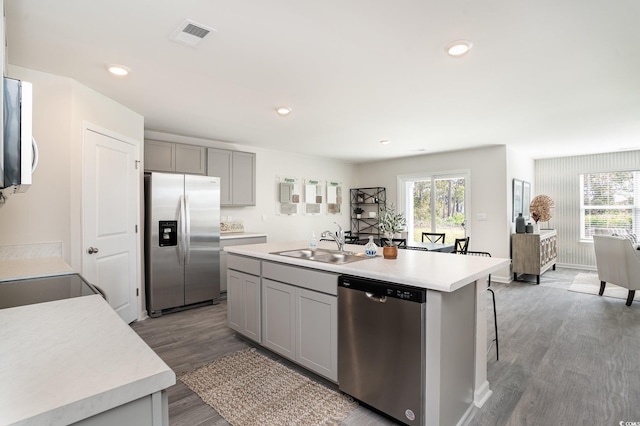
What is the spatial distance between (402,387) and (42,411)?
67.1 inches

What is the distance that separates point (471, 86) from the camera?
2936 millimetres

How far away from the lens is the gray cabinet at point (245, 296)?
287 cm

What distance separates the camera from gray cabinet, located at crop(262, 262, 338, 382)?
7.34 ft

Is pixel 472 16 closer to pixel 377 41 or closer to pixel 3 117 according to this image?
pixel 377 41

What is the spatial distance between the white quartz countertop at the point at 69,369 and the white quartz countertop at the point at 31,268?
100cm

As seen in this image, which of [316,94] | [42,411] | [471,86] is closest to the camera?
[42,411]

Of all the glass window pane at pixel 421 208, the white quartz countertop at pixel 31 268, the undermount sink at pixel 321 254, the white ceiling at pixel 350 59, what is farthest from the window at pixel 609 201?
the white quartz countertop at pixel 31 268

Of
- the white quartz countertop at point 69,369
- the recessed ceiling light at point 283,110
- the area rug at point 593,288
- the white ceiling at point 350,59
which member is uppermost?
the white ceiling at point 350,59

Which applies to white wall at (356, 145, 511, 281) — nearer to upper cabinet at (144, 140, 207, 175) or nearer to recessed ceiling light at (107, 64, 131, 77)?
upper cabinet at (144, 140, 207, 175)

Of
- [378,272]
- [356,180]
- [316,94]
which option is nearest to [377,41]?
[316,94]

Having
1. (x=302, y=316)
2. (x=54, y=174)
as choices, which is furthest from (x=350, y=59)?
(x=54, y=174)

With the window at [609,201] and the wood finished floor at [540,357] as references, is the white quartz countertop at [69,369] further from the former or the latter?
the window at [609,201]

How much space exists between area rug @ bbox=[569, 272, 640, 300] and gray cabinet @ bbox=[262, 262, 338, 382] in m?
4.84

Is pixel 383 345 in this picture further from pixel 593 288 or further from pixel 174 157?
pixel 593 288
